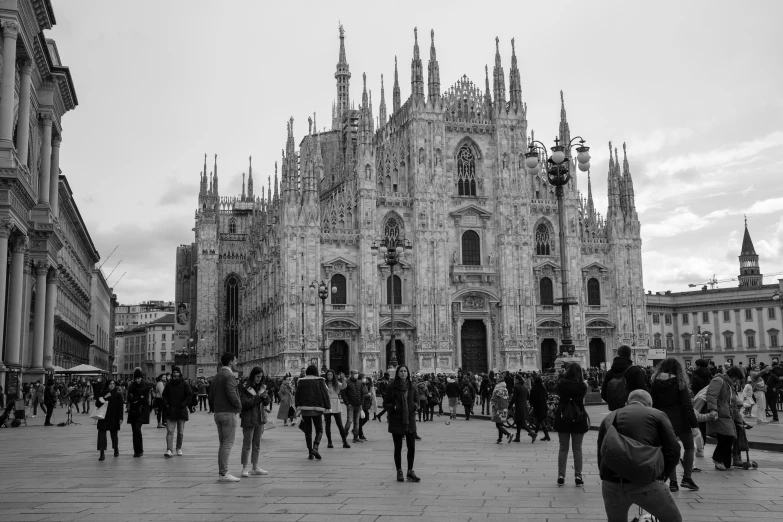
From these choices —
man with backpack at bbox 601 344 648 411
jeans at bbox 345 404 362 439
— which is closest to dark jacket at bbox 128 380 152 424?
jeans at bbox 345 404 362 439

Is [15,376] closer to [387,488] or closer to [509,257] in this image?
[387,488]

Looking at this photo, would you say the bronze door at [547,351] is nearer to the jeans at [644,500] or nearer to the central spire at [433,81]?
the central spire at [433,81]

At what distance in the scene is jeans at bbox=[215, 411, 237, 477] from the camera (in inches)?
449

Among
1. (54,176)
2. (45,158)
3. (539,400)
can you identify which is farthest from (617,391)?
(54,176)

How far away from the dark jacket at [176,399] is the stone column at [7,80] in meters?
12.0

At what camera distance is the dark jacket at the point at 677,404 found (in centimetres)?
1050

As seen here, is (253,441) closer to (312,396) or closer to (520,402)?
(312,396)

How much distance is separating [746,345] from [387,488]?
273 feet

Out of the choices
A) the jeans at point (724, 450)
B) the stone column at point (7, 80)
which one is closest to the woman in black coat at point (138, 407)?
the jeans at point (724, 450)

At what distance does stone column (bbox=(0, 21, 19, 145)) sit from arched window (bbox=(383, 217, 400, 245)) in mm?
30929

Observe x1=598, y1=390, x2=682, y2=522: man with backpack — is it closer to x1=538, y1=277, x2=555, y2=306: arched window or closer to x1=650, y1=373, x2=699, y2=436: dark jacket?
x1=650, y1=373, x2=699, y2=436: dark jacket

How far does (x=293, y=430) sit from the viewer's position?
22.5 m

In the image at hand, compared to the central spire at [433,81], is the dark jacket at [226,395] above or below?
below

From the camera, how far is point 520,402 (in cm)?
1767
